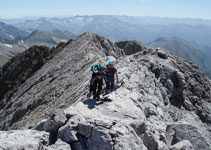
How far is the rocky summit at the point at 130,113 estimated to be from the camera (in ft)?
36.7

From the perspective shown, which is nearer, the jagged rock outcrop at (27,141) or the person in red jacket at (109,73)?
the jagged rock outcrop at (27,141)

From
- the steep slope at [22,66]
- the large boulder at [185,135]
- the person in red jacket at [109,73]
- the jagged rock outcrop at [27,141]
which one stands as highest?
the person in red jacket at [109,73]

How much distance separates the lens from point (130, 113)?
1460 centimetres

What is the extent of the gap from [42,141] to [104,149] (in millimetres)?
3295

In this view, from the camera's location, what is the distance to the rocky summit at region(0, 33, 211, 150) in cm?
1118

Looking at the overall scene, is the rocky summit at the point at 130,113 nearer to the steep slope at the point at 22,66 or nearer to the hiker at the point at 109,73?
the hiker at the point at 109,73

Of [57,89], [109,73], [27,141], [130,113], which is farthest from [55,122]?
[57,89]

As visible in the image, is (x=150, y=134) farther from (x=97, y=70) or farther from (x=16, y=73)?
Answer: (x=16, y=73)

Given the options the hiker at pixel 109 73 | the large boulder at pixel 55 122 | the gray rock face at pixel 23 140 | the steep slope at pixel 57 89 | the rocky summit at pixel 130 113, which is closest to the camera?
the gray rock face at pixel 23 140

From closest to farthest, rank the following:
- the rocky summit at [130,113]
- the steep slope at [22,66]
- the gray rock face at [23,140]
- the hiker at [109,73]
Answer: the gray rock face at [23,140]
the rocky summit at [130,113]
the hiker at [109,73]
the steep slope at [22,66]

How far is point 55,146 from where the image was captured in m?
10.8

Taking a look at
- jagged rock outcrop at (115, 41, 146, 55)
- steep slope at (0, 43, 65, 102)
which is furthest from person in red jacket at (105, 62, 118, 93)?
jagged rock outcrop at (115, 41, 146, 55)

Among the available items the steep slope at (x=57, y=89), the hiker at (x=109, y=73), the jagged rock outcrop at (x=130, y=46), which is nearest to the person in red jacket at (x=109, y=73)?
the hiker at (x=109, y=73)

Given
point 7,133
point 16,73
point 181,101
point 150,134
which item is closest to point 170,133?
point 150,134
